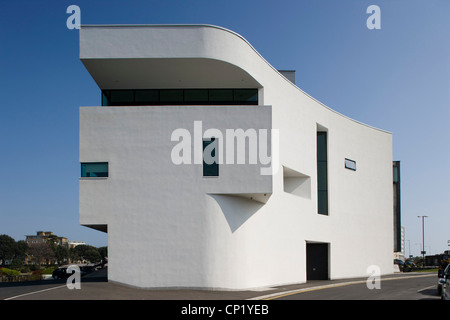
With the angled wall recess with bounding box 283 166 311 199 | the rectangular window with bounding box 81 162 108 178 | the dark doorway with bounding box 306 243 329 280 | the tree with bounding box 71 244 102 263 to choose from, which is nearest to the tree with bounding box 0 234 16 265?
the tree with bounding box 71 244 102 263

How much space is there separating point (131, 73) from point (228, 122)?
562 cm

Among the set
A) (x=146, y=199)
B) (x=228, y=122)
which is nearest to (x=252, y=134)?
(x=228, y=122)

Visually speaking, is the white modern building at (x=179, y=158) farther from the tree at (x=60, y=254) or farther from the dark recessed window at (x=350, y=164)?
the tree at (x=60, y=254)

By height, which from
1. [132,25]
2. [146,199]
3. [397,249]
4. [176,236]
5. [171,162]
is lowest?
[397,249]

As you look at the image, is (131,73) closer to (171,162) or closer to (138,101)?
(138,101)

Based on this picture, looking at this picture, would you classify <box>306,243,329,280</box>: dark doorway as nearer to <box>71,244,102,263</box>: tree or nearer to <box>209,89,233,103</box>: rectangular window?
<box>209,89,233,103</box>: rectangular window

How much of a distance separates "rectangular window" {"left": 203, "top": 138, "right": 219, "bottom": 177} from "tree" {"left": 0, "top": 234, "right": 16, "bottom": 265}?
405 feet

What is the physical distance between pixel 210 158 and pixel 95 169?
217 inches

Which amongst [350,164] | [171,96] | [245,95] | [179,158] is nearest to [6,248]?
[350,164]

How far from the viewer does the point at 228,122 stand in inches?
880

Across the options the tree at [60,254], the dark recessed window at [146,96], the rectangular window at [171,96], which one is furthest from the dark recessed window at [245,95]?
the tree at [60,254]

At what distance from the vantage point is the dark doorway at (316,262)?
102ft
